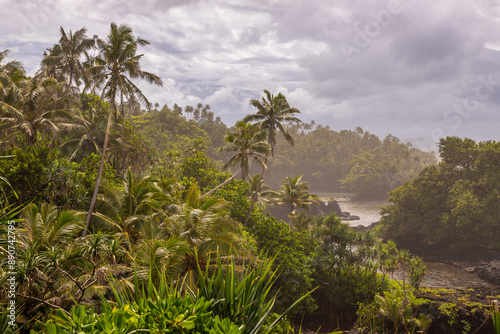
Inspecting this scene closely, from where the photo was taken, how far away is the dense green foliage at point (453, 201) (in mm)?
36531

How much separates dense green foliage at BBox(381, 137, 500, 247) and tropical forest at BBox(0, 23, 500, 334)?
186 mm

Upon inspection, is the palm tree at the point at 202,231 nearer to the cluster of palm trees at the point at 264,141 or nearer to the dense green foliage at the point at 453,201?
the cluster of palm trees at the point at 264,141

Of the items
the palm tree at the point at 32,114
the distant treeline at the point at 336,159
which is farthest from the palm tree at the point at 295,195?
the distant treeline at the point at 336,159

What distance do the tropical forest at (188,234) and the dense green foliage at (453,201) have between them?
0.19 metres

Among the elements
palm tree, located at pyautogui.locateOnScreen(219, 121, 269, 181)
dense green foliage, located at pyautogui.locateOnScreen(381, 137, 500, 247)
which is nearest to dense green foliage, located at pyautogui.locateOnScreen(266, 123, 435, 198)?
dense green foliage, located at pyautogui.locateOnScreen(381, 137, 500, 247)

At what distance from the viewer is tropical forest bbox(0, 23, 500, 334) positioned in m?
4.32

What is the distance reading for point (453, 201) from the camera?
39.3 m

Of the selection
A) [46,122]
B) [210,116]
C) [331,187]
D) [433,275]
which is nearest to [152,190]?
[46,122]

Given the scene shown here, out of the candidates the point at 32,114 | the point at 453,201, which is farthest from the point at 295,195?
the point at 32,114

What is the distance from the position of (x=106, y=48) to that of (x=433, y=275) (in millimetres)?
37404

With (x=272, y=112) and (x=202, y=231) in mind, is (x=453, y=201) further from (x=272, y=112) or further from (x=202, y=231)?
(x=202, y=231)

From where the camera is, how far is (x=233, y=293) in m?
3.95

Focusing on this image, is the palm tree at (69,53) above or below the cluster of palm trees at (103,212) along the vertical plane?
above

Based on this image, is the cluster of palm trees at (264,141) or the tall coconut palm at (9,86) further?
the cluster of palm trees at (264,141)
